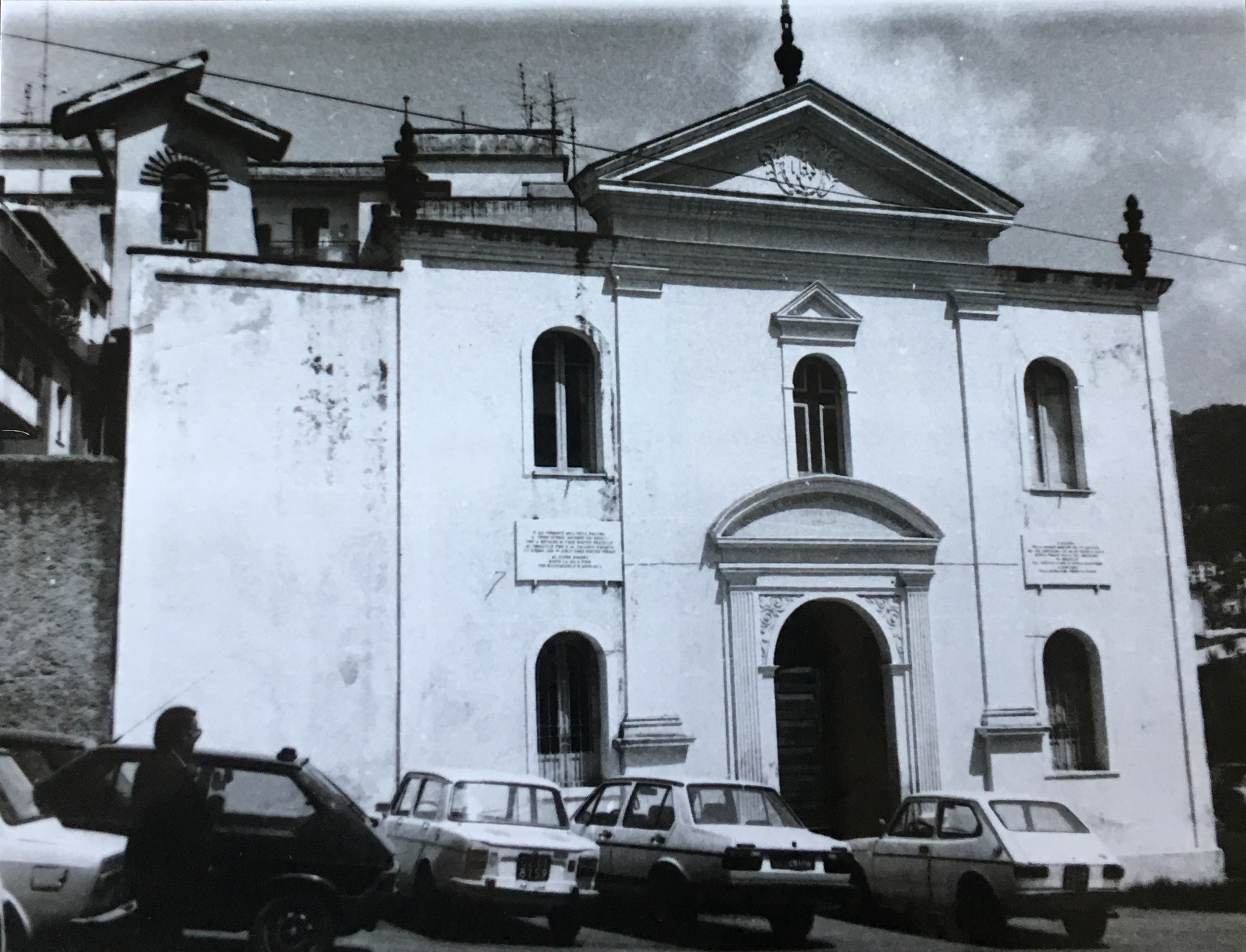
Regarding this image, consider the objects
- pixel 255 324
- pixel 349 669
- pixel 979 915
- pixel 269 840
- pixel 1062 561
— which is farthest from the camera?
pixel 1062 561

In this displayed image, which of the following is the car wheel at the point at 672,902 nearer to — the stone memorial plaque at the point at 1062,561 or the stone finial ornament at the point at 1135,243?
the stone memorial plaque at the point at 1062,561

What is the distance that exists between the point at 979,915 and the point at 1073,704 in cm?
648

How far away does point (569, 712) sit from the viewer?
16422 millimetres

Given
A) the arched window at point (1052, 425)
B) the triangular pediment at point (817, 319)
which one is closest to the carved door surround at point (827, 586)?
the triangular pediment at point (817, 319)

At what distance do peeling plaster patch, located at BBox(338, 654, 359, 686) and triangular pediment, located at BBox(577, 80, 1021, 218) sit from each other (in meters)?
6.70

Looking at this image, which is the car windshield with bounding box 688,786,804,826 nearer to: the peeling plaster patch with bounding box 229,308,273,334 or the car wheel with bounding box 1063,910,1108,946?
the car wheel with bounding box 1063,910,1108,946

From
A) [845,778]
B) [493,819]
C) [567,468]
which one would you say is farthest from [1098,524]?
[493,819]

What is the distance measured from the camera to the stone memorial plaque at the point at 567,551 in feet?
53.0

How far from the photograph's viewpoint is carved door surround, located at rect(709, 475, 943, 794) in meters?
16.8

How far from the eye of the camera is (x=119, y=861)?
9305 mm

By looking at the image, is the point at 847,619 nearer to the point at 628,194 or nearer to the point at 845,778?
the point at 845,778

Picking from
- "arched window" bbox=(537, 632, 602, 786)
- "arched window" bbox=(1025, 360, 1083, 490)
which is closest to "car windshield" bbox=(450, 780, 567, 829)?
"arched window" bbox=(537, 632, 602, 786)

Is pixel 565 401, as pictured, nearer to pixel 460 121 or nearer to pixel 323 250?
pixel 460 121

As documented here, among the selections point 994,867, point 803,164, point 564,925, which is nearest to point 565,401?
point 803,164
